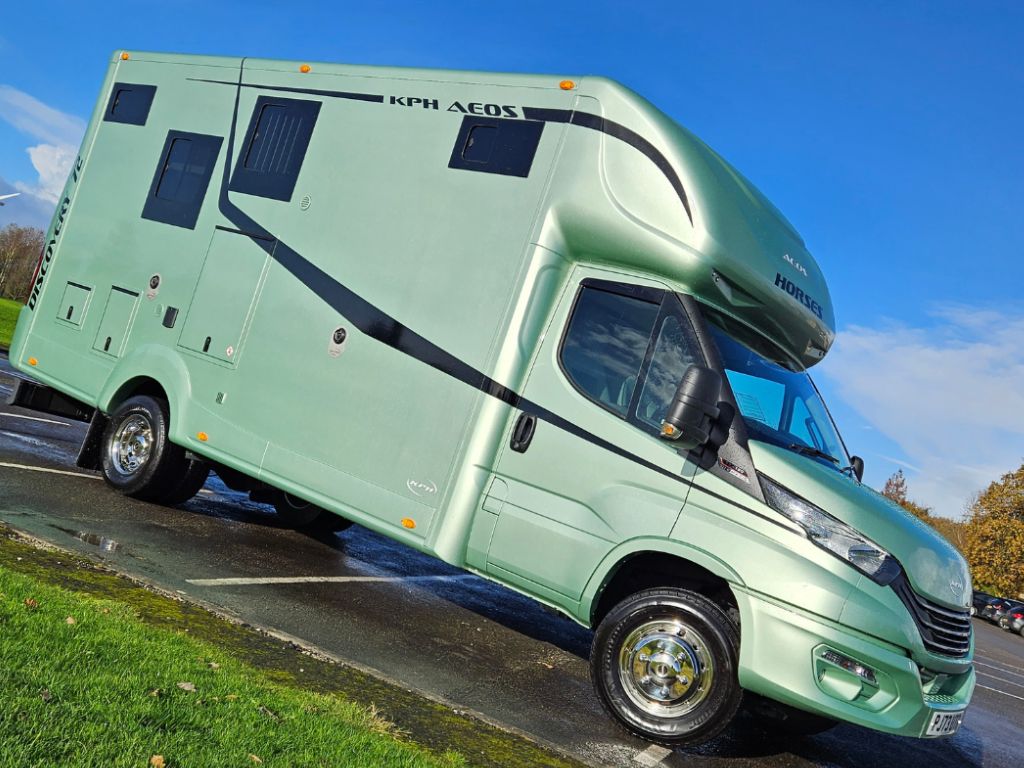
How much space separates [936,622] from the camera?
5.40 meters

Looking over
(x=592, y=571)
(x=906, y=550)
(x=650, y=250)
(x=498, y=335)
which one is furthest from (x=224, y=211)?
(x=906, y=550)

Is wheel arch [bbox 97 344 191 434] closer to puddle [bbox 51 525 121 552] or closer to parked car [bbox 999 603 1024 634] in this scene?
puddle [bbox 51 525 121 552]

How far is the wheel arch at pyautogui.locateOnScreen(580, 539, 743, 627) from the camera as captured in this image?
5551 mm

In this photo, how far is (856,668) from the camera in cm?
518

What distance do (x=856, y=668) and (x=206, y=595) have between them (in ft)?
13.7

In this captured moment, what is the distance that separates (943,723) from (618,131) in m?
4.22

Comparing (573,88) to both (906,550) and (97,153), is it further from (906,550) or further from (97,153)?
(97,153)

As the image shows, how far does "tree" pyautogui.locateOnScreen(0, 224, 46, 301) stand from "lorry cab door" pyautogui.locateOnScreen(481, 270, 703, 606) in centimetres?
9305

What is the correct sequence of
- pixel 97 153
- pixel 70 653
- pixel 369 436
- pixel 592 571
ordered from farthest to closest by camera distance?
pixel 97 153
pixel 369 436
pixel 592 571
pixel 70 653

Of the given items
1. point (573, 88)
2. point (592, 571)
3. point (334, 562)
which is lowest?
point (334, 562)

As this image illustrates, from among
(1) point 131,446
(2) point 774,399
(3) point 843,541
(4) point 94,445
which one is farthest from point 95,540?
(3) point 843,541

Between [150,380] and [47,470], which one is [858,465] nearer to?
[150,380]

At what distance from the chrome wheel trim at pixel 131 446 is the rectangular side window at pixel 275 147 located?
239 centimetres

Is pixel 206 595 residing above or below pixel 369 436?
below
